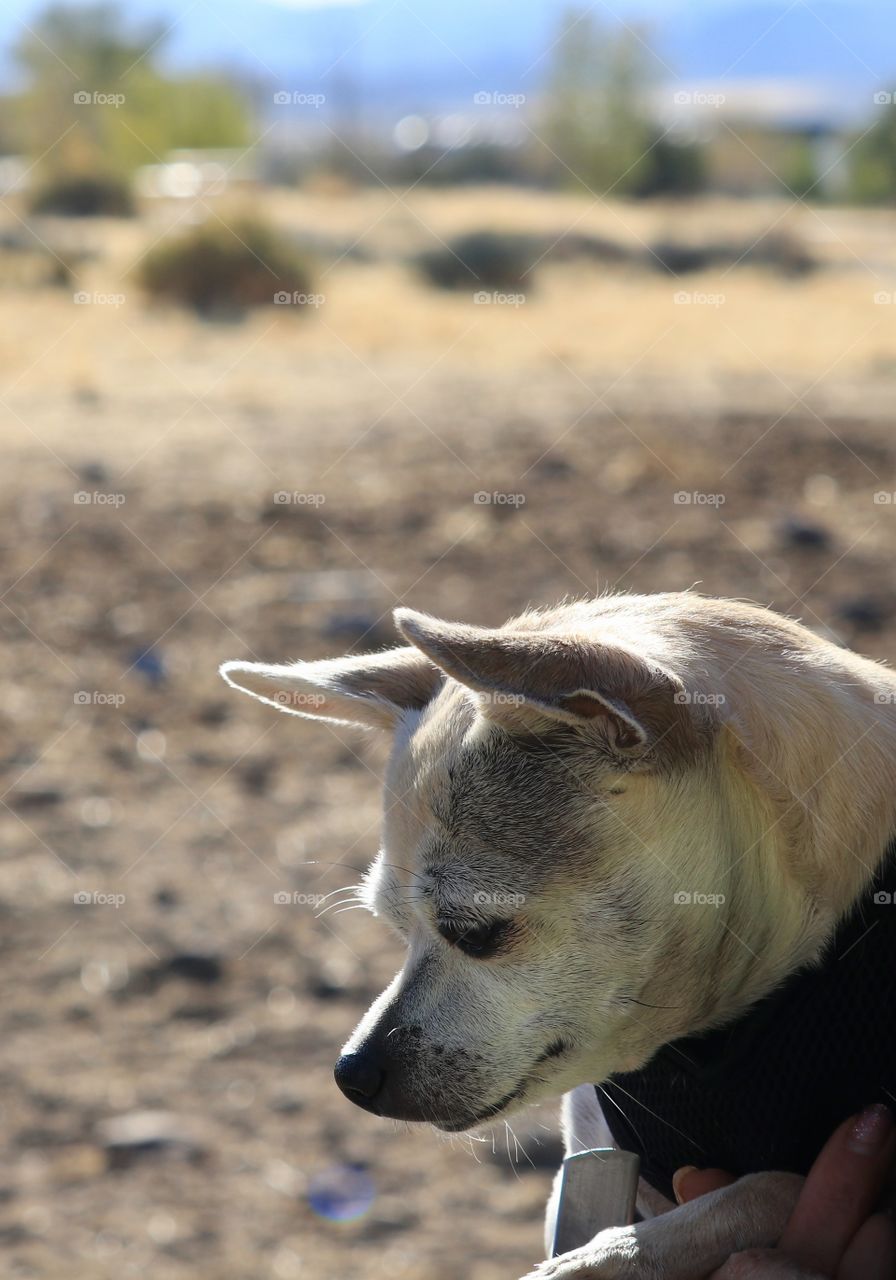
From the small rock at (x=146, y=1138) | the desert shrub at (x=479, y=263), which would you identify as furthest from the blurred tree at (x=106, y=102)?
the small rock at (x=146, y=1138)

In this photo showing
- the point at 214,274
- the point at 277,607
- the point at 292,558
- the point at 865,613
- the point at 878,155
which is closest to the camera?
the point at 865,613

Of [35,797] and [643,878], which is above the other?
[643,878]

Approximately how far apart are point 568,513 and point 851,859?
26.6 ft

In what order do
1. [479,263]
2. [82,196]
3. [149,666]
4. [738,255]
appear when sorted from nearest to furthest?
1. [149,666]
2. [479,263]
3. [738,255]
4. [82,196]

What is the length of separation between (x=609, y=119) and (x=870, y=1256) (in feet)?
109

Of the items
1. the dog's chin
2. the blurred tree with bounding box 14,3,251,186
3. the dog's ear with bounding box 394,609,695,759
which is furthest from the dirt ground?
the blurred tree with bounding box 14,3,251,186

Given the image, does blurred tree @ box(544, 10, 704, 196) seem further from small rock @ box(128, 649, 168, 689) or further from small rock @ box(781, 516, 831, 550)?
small rock @ box(128, 649, 168, 689)

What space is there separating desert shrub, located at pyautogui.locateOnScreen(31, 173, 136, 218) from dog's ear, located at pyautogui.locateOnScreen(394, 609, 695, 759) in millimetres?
28727

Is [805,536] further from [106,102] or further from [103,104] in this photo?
[103,104]

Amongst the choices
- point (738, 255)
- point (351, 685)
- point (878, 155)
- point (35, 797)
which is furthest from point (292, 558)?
point (738, 255)

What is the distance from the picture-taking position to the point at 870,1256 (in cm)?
215

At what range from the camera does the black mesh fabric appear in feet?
7.43

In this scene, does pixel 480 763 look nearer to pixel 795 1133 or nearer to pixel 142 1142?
pixel 795 1133

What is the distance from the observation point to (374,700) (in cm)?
281
